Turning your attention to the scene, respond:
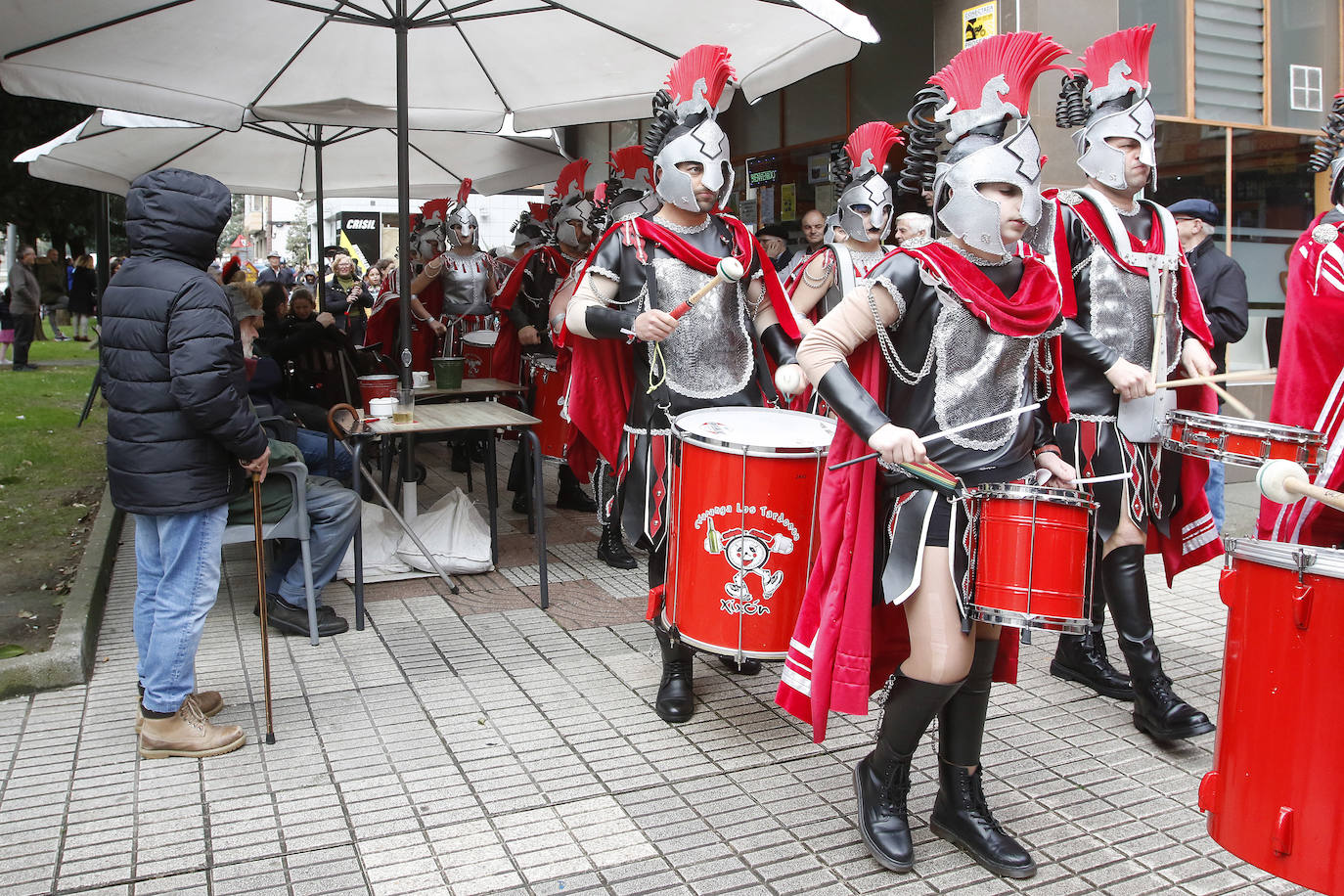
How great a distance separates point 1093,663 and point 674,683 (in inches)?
69.6

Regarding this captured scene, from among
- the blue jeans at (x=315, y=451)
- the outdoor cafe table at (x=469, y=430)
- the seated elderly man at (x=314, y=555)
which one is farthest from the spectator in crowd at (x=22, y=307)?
the seated elderly man at (x=314, y=555)

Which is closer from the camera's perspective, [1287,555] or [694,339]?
[1287,555]

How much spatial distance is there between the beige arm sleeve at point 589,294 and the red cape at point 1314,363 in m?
2.40

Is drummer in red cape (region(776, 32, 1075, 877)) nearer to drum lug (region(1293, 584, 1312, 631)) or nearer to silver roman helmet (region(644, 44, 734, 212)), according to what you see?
drum lug (region(1293, 584, 1312, 631))

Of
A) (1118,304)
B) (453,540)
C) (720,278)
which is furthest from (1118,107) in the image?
(453,540)

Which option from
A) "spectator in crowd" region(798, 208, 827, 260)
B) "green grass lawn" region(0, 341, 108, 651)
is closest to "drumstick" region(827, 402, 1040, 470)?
"green grass lawn" region(0, 341, 108, 651)

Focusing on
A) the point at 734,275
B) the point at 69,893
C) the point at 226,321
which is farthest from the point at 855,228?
the point at 69,893

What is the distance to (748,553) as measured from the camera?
3.72 meters

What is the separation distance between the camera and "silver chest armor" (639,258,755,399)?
4.32 m

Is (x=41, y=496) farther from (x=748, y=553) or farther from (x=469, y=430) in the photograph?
(x=748, y=553)

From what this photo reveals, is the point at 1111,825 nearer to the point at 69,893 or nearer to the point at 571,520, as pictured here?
the point at 69,893

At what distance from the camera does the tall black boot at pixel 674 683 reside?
4145 millimetres

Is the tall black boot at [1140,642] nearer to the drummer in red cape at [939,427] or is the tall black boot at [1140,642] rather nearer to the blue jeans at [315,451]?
the drummer in red cape at [939,427]

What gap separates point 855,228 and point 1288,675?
4253mm
